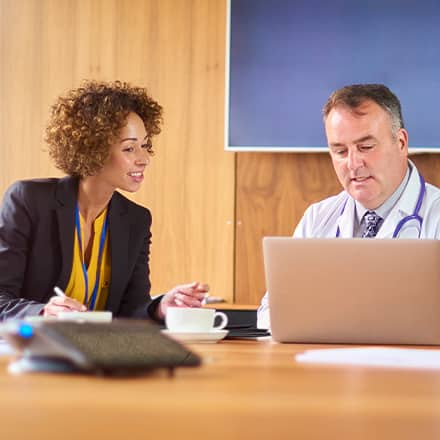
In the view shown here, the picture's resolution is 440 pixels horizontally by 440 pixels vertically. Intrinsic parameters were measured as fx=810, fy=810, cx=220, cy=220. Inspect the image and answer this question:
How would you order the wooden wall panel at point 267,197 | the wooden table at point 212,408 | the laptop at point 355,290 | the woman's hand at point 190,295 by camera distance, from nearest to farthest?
the wooden table at point 212,408
the laptop at point 355,290
the woman's hand at point 190,295
the wooden wall panel at point 267,197

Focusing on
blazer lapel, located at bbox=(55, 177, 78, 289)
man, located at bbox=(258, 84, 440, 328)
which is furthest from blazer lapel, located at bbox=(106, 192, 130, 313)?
man, located at bbox=(258, 84, 440, 328)

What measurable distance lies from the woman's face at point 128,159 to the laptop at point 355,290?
1379 mm

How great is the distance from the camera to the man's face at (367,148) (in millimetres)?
2701

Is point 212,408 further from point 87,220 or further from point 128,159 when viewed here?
point 128,159

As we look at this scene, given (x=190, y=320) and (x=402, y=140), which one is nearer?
(x=190, y=320)

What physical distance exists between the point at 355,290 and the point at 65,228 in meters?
1.25

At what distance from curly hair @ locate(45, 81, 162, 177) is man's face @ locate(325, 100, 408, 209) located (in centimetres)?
78

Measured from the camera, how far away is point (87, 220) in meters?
2.73

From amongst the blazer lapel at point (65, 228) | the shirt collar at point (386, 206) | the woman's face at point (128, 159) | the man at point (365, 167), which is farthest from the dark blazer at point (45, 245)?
the shirt collar at point (386, 206)

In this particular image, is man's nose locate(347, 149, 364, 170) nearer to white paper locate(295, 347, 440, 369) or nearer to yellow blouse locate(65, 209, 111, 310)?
yellow blouse locate(65, 209, 111, 310)

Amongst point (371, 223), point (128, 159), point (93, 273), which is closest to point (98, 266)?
point (93, 273)

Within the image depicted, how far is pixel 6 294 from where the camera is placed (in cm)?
240

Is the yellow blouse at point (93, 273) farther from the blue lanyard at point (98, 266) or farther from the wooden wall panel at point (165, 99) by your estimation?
the wooden wall panel at point (165, 99)

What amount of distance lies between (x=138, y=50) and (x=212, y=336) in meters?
2.73
